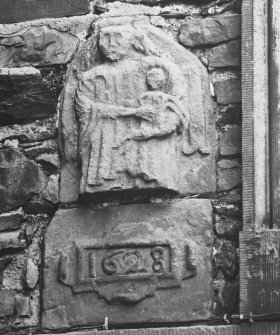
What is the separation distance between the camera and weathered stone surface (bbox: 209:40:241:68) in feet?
18.6

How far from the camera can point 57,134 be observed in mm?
5746

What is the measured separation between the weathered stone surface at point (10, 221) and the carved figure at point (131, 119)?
1.07 ft

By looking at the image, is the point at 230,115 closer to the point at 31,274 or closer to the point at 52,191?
the point at 52,191

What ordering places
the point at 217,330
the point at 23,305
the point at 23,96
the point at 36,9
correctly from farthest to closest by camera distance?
the point at 36,9 < the point at 23,96 < the point at 23,305 < the point at 217,330

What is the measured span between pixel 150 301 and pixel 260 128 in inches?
31.2

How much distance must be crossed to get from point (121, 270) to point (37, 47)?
3.60ft

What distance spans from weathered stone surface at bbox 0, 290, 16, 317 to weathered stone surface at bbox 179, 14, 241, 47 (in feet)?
4.06

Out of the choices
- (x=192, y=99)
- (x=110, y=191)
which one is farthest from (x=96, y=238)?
(x=192, y=99)

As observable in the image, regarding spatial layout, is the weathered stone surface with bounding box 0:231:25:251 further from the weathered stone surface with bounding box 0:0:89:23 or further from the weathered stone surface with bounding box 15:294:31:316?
the weathered stone surface with bounding box 0:0:89:23

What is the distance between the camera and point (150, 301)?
5.36 m

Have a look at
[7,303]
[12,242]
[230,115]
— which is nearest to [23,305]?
[7,303]

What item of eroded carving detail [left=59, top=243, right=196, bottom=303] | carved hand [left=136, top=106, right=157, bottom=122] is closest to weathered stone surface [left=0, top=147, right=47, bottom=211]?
eroded carving detail [left=59, top=243, right=196, bottom=303]

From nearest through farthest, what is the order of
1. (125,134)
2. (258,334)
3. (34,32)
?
(258,334) → (125,134) → (34,32)

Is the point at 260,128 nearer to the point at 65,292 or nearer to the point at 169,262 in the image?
the point at 169,262
